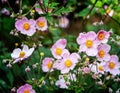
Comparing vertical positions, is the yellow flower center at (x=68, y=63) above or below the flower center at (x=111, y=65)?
above

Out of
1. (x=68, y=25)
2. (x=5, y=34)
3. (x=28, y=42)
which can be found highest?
(x=28, y=42)

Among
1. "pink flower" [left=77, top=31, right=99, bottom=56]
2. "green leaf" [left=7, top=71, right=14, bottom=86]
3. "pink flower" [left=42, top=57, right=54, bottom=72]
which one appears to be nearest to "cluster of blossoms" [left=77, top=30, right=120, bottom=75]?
"pink flower" [left=77, top=31, right=99, bottom=56]

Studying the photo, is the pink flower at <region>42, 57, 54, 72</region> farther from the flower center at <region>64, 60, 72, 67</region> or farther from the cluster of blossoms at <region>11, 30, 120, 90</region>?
the flower center at <region>64, 60, 72, 67</region>

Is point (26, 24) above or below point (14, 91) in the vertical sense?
above

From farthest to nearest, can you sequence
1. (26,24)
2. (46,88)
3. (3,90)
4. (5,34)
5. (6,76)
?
(5,34) → (6,76) → (3,90) → (46,88) → (26,24)

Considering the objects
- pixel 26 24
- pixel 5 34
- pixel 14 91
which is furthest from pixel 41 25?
pixel 5 34

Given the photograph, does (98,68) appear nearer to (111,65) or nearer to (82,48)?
(111,65)

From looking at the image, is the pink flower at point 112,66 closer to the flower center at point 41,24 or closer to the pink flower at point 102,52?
the pink flower at point 102,52

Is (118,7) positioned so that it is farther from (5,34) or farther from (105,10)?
(5,34)

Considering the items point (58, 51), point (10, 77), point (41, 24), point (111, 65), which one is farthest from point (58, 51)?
point (10, 77)

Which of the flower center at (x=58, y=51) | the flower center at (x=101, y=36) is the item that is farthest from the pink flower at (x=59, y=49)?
the flower center at (x=101, y=36)
